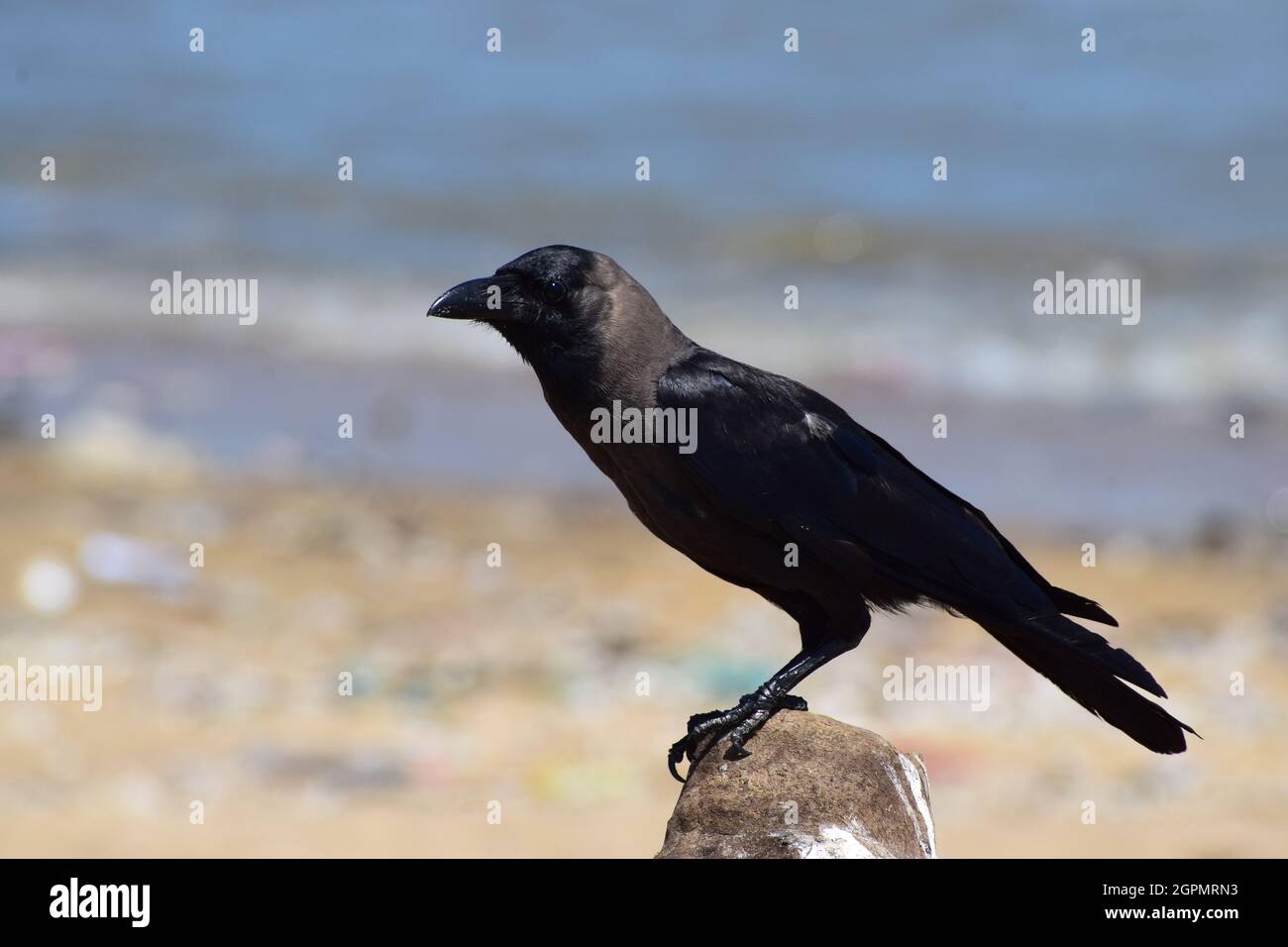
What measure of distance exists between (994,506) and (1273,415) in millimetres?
2849

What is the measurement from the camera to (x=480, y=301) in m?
3.83

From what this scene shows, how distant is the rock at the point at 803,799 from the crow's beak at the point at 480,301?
107 centimetres

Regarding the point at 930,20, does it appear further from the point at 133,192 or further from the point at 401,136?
the point at 133,192

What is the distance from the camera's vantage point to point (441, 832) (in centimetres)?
608

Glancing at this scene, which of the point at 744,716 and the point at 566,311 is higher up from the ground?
the point at 566,311

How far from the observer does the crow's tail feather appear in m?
3.74

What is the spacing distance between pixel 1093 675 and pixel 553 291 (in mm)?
1461

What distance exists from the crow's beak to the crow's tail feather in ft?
4.22

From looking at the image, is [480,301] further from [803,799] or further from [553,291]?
[803,799]
